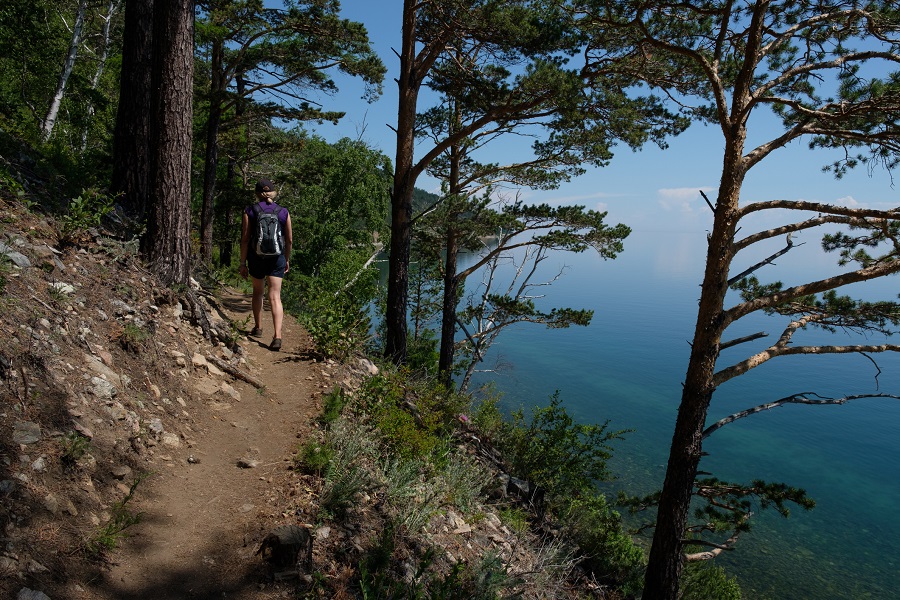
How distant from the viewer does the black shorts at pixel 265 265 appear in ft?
19.5

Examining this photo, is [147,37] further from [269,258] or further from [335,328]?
[335,328]

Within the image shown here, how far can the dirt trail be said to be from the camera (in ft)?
8.66

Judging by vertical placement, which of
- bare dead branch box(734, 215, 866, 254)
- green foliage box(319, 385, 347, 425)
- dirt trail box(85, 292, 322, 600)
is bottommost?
dirt trail box(85, 292, 322, 600)

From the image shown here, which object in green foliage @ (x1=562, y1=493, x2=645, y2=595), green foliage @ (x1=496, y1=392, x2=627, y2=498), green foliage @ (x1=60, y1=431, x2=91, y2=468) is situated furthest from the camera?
green foliage @ (x1=496, y1=392, x2=627, y2=498)

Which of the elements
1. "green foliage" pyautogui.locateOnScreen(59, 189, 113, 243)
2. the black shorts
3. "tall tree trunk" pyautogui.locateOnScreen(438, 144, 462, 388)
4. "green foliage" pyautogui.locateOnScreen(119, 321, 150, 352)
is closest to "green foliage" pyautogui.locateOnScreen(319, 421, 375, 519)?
"green foliage" pyautogui.locateOnScreen(119, 321, 150, 352)

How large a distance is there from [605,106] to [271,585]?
7.43 meters

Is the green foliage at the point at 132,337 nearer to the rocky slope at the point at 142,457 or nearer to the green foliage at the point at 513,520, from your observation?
the rocky slope at the point at 142,457

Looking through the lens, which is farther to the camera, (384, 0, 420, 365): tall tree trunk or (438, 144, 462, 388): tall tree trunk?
(438, 144, 462, 388): tall tree trunk

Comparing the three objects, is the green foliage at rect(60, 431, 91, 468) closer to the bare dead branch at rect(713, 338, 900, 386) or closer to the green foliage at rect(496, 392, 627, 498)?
the bare dead branch at rect(713, 338, 900, 386)

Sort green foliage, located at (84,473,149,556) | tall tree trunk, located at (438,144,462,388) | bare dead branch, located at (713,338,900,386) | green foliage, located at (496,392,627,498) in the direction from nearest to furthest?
green foliage, located at (84,473,149,556)
bare dead branch, located at (713,338,900,386)
green foliage, located at (496,392,627,498)
tall tree trunk, located at (438,144,462,388)

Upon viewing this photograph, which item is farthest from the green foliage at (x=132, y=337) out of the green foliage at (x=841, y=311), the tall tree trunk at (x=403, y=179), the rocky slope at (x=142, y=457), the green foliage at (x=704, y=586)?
the green foliage at (x=704, y=586)

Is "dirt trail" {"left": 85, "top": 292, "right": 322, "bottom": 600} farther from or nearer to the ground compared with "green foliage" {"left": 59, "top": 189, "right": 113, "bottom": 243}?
nearer to the ground

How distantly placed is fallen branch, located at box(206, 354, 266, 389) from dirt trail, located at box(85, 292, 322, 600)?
6 cm

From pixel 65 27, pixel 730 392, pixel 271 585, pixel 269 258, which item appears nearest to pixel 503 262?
pixel 269 258
